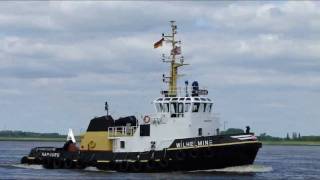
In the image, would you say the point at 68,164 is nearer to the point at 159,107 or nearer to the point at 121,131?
the point at 121,131

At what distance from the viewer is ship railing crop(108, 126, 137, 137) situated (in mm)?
46250

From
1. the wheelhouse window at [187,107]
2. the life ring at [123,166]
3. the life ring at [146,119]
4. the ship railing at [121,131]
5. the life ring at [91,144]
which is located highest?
the wheelhouse window at [187,107]

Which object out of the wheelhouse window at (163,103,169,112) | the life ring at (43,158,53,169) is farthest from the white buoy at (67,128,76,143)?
the wheelhouse window at (163,103,169,112)

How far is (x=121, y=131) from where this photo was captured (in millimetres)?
47094

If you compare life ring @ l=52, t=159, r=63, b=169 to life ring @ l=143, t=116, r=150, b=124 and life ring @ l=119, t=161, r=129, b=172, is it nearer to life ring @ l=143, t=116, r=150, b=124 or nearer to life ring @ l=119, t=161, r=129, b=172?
life ring @ l=119, t=161, r=129, b=172

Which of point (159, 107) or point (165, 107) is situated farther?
point (159, 107)

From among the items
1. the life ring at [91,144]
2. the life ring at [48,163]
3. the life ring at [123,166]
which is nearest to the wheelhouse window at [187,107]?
the life ring at [123,166]

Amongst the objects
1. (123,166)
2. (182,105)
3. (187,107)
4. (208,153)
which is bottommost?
(123,166)

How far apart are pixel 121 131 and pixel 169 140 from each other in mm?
4239

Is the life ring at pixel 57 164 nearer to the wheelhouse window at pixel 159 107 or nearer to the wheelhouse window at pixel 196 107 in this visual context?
the wheelhouse window at pixel 159 107

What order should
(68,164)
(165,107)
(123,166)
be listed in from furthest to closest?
(68,164), (123,166), (165,107)

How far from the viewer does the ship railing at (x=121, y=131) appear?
46.2m

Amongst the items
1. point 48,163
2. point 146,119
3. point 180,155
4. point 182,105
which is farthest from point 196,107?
point 48,163

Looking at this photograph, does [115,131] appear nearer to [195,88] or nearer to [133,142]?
[133,142]
